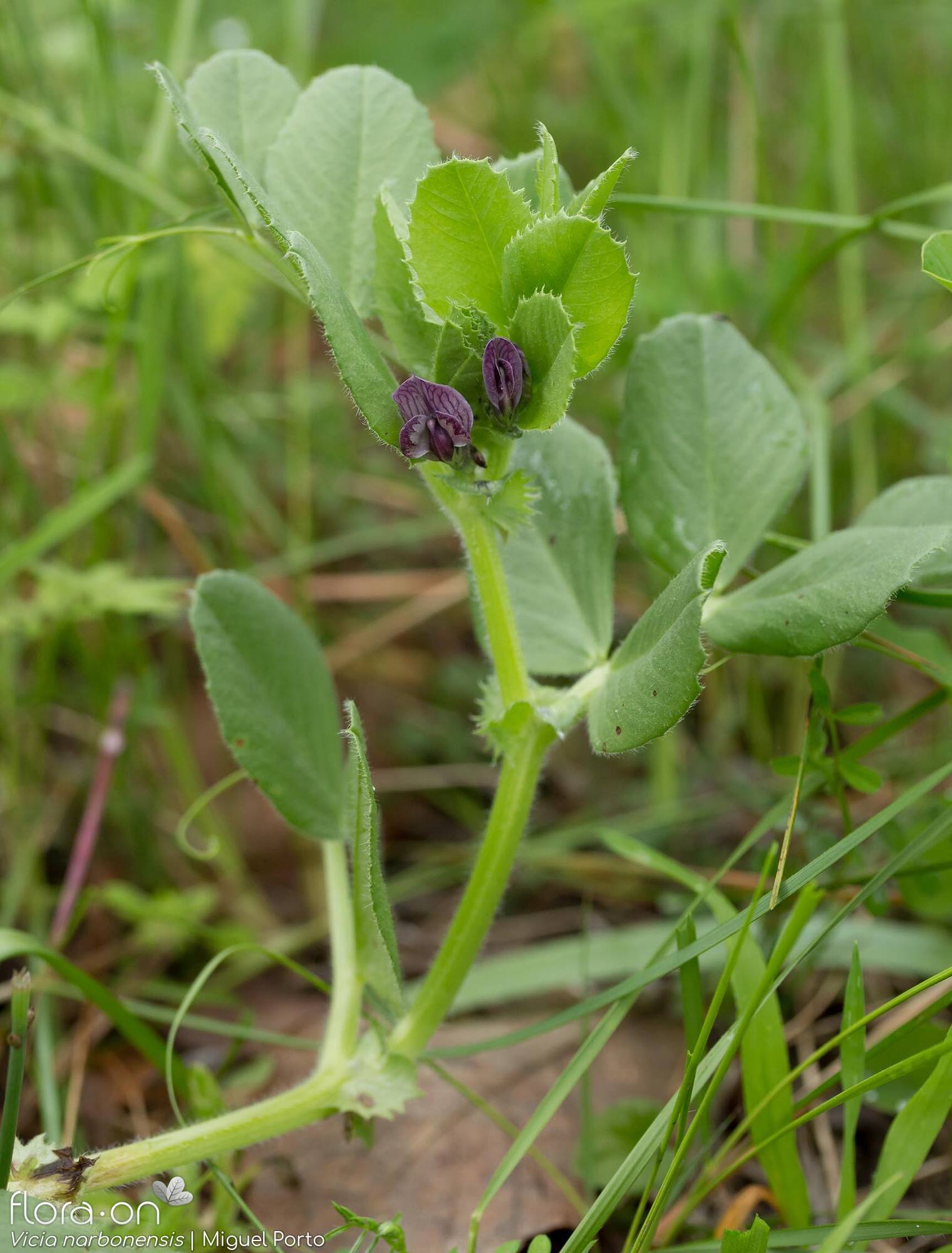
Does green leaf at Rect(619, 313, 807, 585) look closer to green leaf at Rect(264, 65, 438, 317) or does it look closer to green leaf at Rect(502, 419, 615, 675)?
green leaf at Rect(502, 419, 615, 675)

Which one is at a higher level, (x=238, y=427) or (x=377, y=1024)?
(x=238, y=427)

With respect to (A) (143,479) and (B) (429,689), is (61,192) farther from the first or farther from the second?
(B) (429,689)

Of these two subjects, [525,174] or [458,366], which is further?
[525,174]

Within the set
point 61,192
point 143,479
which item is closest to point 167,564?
point 143,479

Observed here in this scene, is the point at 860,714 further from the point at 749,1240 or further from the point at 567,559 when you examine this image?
the point at 749,1240

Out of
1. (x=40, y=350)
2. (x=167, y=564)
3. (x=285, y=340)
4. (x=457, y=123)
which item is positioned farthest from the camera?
(x=457, y=123)

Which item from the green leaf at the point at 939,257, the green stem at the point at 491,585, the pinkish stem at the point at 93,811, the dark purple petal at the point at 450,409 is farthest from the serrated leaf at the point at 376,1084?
the green leaf at the point at 939,257

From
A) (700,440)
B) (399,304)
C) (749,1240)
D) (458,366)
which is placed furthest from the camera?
(700,440)

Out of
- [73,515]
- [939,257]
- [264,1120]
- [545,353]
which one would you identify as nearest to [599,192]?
[545,353]
